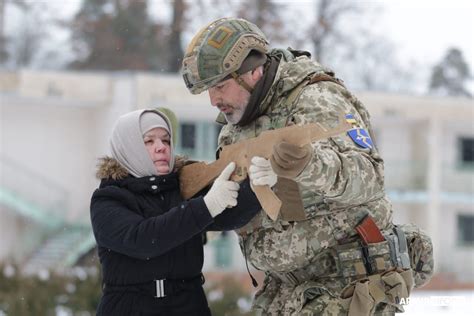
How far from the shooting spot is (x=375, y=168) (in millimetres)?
3402

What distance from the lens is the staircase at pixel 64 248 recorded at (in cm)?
2525

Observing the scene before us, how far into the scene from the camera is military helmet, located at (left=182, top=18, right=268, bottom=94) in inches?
139

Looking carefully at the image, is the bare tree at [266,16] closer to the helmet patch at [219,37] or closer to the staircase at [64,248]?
the staircase at [64,248]

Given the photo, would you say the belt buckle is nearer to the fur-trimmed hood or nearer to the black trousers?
the black trousers

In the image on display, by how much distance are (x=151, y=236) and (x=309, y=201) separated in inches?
24.5

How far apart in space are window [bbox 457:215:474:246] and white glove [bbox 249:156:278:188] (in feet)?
91.3

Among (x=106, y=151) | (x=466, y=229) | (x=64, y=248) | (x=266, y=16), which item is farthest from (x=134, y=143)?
(x=266, y=16)

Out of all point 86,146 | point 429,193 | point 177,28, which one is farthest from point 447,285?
point 177,28

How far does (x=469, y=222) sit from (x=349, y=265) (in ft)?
91.0

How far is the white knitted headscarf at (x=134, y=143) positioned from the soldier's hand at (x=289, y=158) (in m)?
0.85

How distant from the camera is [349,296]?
357 centimetres

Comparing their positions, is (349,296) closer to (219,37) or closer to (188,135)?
(219,37)

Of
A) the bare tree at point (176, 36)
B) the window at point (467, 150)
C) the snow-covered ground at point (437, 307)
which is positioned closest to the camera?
the snow-covered ground at point (437, 307)

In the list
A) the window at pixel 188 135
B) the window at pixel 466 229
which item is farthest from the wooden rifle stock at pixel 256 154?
the window at pixel 466 229
